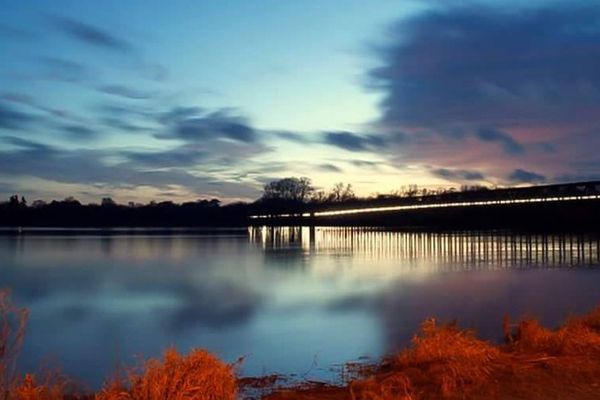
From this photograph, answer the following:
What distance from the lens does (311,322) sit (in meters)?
22.2

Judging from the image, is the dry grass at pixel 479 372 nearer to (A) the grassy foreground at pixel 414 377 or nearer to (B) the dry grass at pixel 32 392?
(A) the grassy foreground at pixel 414 377

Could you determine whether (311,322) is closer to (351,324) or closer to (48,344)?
(351,324)

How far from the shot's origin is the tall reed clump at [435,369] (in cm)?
977

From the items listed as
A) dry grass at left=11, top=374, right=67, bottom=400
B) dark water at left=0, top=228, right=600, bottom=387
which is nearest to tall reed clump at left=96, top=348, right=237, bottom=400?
dry grass at left=11, top=374, right=67, bottom=400

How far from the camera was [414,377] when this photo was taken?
1092 cm

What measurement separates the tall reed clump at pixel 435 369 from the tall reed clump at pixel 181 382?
1.83m

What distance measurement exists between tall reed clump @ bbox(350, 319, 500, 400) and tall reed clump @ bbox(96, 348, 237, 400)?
1.83 m

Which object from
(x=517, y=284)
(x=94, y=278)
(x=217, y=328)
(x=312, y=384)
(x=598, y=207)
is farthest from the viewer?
(x=598, y=207)

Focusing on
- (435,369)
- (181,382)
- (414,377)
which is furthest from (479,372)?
(181,382)

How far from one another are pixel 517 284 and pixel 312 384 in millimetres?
25127

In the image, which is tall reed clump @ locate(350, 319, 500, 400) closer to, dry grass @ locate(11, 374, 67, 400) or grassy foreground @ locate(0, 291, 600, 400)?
grassy foreground @ locate(0, 291, 600, 400)

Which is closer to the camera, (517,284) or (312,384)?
(312,384)

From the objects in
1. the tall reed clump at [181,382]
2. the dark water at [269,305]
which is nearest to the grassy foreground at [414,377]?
the tall reed clump at [181,382]

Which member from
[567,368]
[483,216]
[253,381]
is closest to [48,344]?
[253,381]
